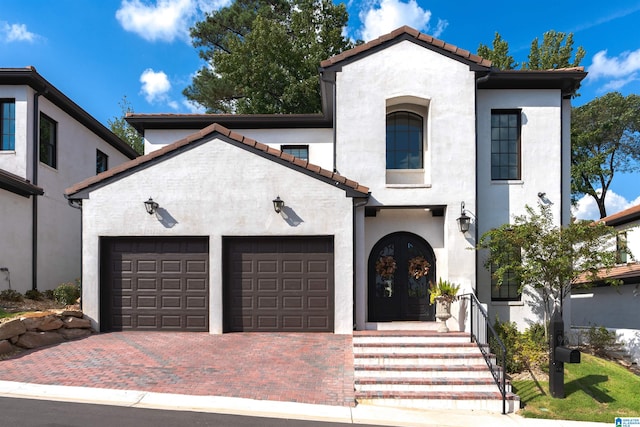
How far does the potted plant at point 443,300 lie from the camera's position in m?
9.62

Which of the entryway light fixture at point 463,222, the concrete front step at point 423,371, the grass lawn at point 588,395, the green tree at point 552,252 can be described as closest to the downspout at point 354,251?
the concrete front step at point 423,371

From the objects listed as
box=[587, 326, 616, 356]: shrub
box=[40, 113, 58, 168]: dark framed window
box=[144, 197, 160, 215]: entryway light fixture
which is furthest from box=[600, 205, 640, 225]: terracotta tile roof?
box=[40, 113, 58, 168]: dark framed window

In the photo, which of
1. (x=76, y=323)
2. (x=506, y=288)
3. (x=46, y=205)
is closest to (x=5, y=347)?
(x=76, y=323)

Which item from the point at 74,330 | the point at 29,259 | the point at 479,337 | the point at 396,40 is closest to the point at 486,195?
the point at 479,337

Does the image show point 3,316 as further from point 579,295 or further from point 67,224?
point 579,295

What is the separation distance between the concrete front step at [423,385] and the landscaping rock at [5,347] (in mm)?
7546

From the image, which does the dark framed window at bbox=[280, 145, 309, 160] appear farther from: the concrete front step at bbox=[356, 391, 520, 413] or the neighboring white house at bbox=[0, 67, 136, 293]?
the concrete front step at bbox=[356, 391, 520, 413]

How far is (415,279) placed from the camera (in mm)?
11164

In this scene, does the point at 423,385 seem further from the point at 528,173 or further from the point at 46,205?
the point at 46,205

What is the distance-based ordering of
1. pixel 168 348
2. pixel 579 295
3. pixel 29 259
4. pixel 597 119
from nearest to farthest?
pixel 168 348, pixel 29 259, pixel 579 295, pixel 597 119

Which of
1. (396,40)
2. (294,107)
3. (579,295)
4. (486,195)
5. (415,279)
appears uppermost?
(294,107)

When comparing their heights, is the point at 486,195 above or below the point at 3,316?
above

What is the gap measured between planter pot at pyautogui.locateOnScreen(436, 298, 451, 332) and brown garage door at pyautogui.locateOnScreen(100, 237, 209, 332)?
5.99 metres

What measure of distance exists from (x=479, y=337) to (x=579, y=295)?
1053cm
